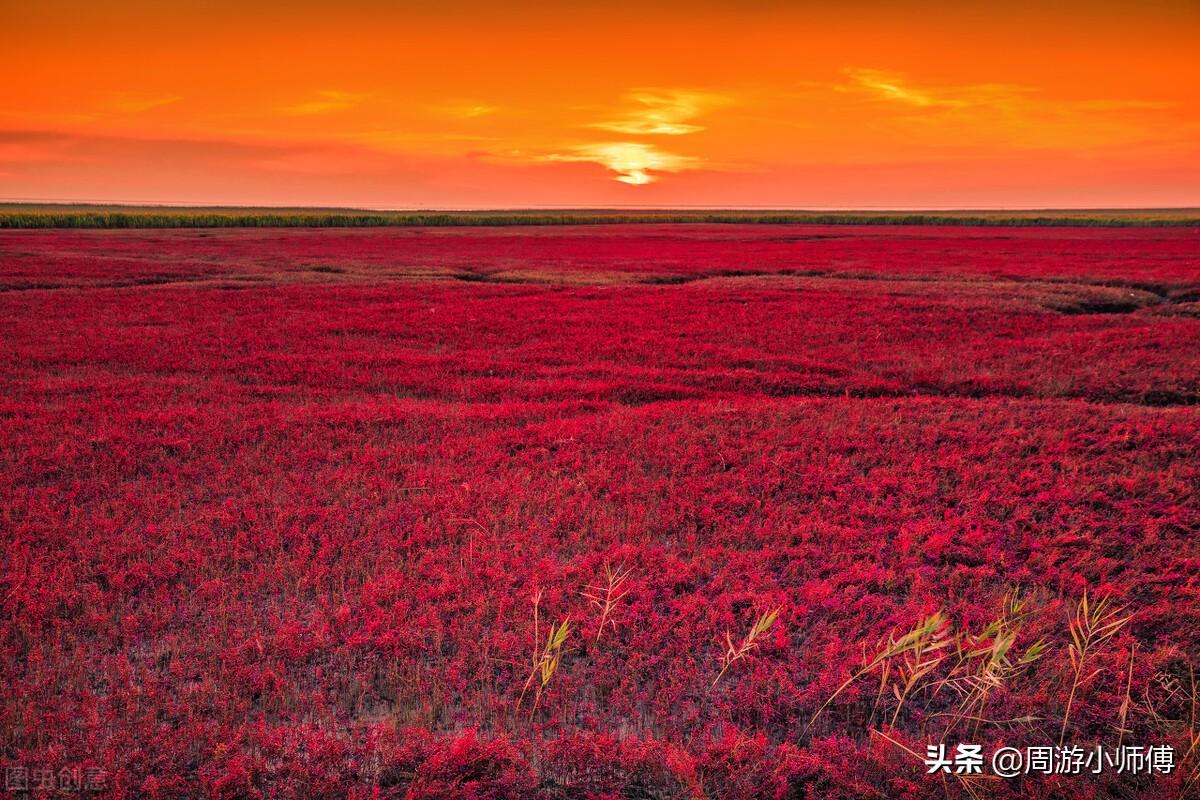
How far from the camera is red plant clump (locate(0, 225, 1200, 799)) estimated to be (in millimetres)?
4602

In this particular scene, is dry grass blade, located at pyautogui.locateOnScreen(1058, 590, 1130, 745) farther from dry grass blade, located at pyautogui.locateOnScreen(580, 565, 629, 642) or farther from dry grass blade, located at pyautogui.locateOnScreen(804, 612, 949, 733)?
dry grass blade, located at pyautogui.locateOnScreen(580, 565, 629, 642)

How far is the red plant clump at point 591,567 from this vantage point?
4602 mm

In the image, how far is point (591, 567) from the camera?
7188 millimetres

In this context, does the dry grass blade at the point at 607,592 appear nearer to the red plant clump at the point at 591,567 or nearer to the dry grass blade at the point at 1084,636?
the red plant clump at the point at 591,567

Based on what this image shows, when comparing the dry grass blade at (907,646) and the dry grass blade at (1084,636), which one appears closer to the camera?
the dry grass blade at (907,646)

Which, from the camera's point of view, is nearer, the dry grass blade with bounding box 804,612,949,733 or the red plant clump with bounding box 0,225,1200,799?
the dry grass blade with bounding box 804,612,949,733

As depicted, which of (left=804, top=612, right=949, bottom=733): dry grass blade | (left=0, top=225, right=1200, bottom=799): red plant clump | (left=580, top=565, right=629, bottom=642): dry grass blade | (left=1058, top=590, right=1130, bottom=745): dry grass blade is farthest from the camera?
(left=580, top=565, right=629, bottom=642): dry grass blade

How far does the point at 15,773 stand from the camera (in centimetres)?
424

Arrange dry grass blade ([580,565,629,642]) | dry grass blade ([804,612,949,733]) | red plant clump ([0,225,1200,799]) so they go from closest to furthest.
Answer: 1. dry grass blade ([804,612,949,733])
2. red plant clump ([0,225,1200,799])
3. dry grass blade ([580,565,629,642])

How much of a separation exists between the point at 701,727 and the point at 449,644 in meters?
2.28

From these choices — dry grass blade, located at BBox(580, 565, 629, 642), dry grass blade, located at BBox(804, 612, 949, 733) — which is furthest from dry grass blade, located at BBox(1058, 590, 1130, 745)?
dry grass blade, located at BBox(580, 565, 629, 642)

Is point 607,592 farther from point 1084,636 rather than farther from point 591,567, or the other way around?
point 1084,636

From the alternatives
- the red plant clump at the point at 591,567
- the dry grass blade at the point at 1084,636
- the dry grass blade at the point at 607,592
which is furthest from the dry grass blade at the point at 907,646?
the dry grass blade at the point at 607,592

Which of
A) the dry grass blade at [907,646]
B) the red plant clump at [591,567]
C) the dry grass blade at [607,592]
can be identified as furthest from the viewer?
the dry grass blade at [607,592]
